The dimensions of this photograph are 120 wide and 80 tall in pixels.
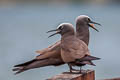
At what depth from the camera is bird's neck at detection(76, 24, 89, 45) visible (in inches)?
88.7

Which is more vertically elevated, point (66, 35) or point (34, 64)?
point (66, 35)

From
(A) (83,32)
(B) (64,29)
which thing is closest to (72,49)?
(B) (64,29)

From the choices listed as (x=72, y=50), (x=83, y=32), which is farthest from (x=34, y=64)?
(x=83, y=32)

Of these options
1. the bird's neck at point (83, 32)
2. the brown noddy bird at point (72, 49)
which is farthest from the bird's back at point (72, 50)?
the bird's neck at point (83, 32)

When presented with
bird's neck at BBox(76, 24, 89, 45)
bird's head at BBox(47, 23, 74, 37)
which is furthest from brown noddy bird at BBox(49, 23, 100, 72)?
bird's neck at BBox(76, 24, 89, 45)

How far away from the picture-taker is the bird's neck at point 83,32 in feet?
7.39

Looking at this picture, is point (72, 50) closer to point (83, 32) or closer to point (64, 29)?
point (64, 29)

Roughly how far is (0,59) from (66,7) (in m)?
24.5

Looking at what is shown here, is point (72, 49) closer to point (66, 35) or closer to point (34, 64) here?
point (66, 35)

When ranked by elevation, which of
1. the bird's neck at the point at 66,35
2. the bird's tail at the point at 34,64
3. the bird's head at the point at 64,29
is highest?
the bird's head at the point at 64,29

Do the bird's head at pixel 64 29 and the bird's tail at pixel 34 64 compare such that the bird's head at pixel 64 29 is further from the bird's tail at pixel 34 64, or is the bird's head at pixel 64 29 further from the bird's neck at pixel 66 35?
the bird's tail at pixel 34 64

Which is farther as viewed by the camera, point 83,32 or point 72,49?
point 83,32

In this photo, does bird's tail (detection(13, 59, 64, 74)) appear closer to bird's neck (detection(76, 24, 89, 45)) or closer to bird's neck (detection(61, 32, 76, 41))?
bird's neck (detection(61, 32, 76, 41))

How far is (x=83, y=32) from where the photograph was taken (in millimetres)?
2252
